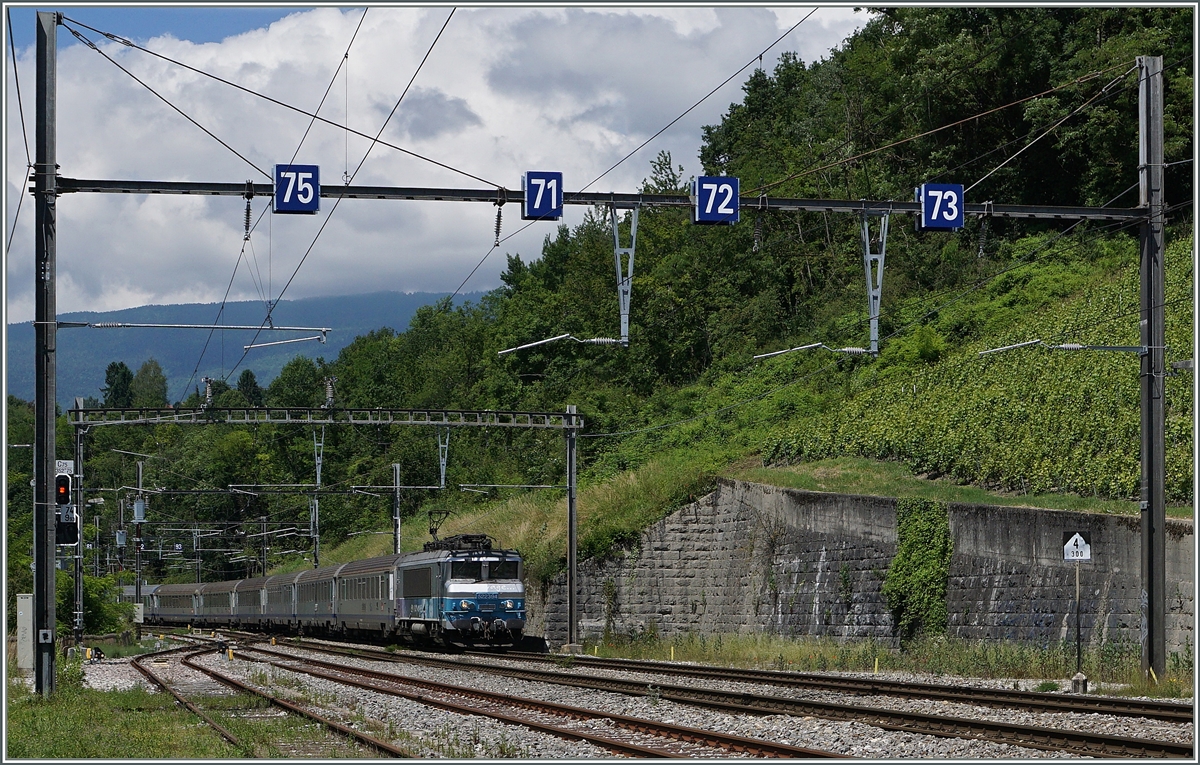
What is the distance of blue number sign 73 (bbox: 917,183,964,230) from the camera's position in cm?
2061

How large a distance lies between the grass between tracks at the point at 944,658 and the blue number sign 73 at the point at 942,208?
7137 millimetres

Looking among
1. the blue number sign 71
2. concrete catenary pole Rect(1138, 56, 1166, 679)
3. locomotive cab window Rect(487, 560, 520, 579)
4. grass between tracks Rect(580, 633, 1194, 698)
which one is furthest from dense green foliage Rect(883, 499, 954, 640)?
the blue number sign 71

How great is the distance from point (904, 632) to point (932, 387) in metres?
17.0

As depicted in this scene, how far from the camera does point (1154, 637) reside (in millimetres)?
20078

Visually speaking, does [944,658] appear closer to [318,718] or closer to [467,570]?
[318,718]

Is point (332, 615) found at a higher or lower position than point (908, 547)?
lower

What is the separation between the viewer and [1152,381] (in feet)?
68.4

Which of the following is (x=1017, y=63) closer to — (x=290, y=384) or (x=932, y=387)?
(x=932, y=387)

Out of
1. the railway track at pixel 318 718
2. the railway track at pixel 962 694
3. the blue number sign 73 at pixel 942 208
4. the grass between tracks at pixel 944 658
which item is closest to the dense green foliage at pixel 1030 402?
the grass between tracks at pixel 944 658

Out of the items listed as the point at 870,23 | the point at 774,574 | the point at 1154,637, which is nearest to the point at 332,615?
the point at 774,574

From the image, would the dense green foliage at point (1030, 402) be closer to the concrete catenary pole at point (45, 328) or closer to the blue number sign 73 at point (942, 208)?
the blue number sign 73 at point (942, 208)

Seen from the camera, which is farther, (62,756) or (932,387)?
(932,387)

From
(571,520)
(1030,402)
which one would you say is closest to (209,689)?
(571,520)

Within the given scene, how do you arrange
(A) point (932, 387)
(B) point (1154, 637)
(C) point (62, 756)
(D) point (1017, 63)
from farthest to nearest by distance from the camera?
(D) point (1017, 63), (A) point (932, 387), (B) point (1154, 637), (C) point (62, 756)
